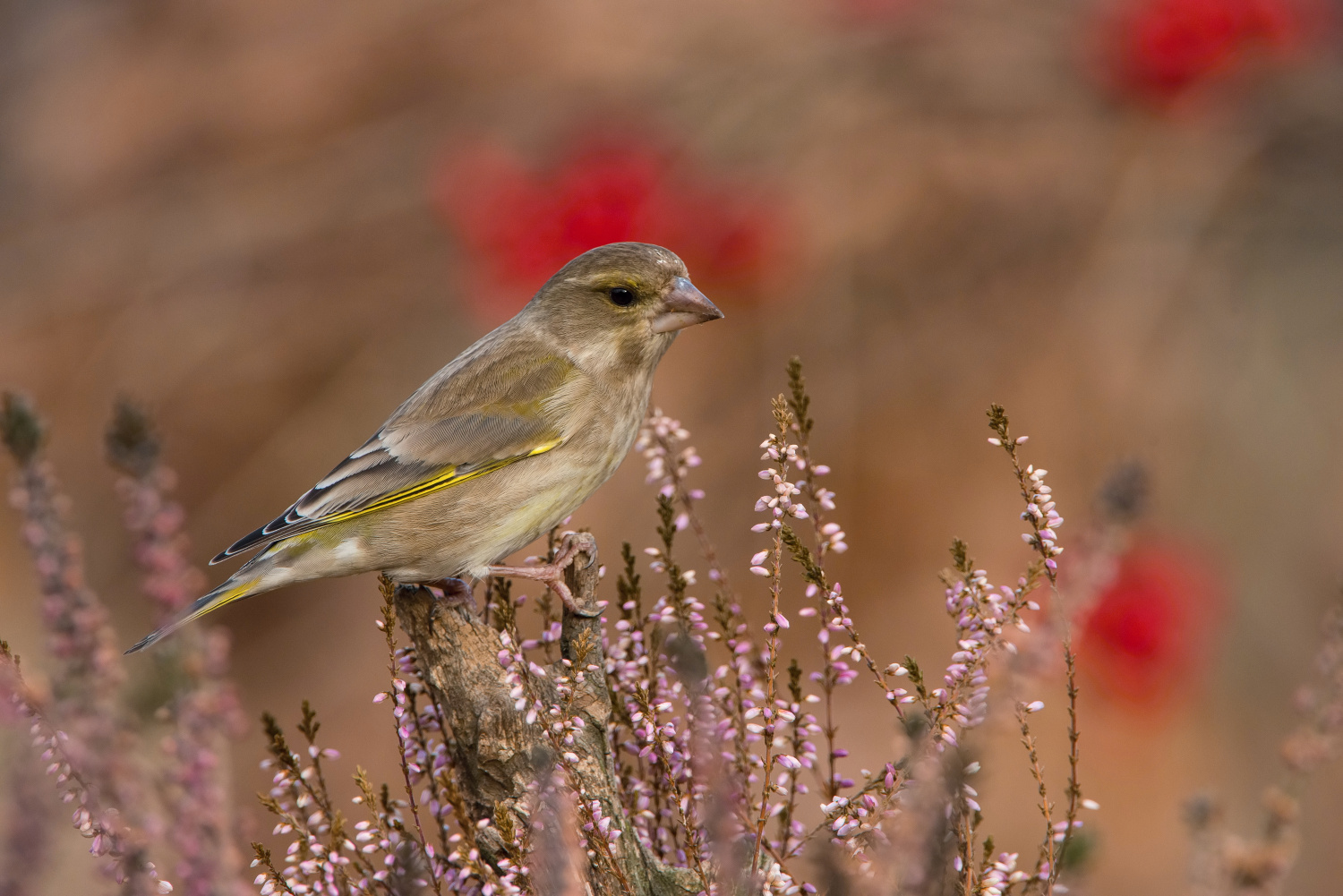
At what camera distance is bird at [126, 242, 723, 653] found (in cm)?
326

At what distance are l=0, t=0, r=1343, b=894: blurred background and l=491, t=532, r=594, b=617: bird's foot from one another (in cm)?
335

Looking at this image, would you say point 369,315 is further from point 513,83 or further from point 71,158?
point 71,158

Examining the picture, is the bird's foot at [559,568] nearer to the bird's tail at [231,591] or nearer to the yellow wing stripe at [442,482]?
the yellow wing stripe at [442,482]

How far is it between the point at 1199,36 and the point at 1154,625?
2869mm

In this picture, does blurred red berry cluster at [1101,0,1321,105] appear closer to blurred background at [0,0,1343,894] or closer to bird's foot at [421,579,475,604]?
blurred background at [0,0,1343,894]

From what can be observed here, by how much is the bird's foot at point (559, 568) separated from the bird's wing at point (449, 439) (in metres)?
0.46

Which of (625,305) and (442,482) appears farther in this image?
(625,305)

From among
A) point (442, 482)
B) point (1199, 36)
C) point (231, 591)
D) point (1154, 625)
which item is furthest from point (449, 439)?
point (1199, 36)

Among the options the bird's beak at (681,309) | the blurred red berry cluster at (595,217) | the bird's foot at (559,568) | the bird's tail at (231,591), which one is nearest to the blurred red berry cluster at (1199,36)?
the blurred red berry cluster at (595,217)

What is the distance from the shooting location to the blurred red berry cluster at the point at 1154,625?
574 centimetres

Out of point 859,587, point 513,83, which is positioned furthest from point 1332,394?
point 513,83

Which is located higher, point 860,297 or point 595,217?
point 595,217

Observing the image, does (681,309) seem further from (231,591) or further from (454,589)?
(231,591)

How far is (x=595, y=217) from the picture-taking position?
20.2 ft
